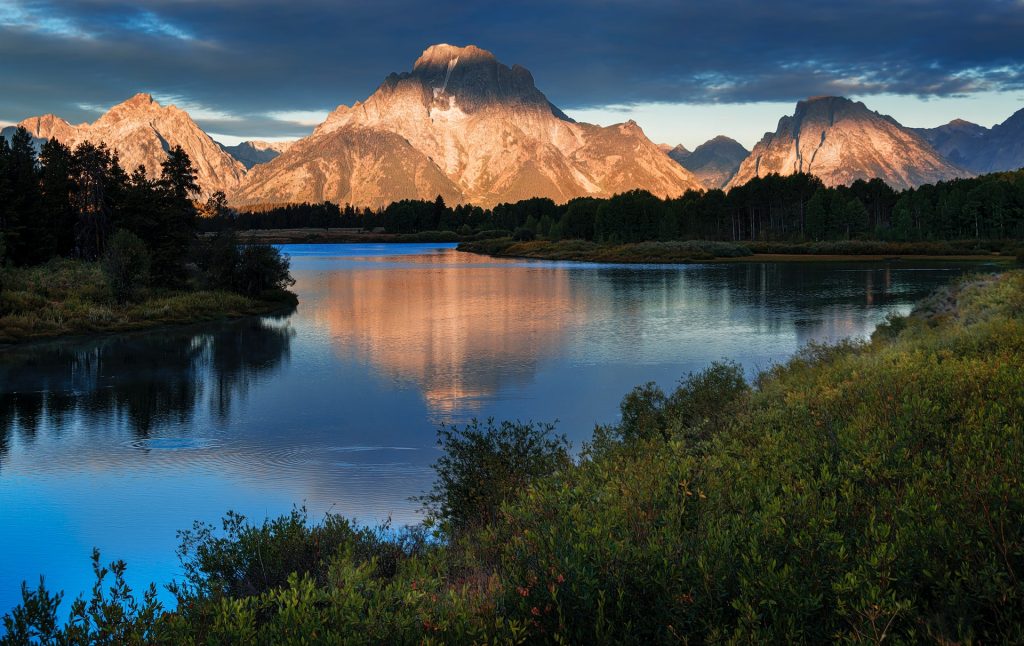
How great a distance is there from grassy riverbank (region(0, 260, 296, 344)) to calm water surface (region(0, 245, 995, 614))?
355cm

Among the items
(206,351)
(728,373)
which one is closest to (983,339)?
(728,373)

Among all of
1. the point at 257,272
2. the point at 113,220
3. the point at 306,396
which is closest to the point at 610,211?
the point at 257,272

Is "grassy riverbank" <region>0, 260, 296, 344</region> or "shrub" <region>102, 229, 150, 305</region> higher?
"shrub" <region>102, 229, 150, 305</region>

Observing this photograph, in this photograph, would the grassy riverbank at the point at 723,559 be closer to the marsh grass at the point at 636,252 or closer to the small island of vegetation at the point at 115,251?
the small island of vegetation at the point at 115,251

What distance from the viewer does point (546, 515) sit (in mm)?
9859

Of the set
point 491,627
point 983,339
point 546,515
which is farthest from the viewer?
point 983,339

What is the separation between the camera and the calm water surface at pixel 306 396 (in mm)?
19125

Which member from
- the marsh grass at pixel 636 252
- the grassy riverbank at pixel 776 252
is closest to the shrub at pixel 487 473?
the grassy riverbank at pixel 776 252

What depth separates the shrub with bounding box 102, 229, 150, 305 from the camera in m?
55.6

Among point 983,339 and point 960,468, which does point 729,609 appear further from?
point 983,339

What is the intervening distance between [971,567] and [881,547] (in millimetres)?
838

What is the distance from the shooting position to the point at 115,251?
182 feet

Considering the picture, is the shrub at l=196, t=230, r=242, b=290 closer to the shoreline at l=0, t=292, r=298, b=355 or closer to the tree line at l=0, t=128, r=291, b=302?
the tree line at l=0, t=128, r=291, b=302

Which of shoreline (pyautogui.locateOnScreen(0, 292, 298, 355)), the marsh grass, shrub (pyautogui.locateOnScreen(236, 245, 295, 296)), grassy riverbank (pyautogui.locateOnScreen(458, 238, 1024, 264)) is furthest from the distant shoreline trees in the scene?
grassy riverbank (pyautogui.locateOnScreen(458, 238, 1024, 264))
